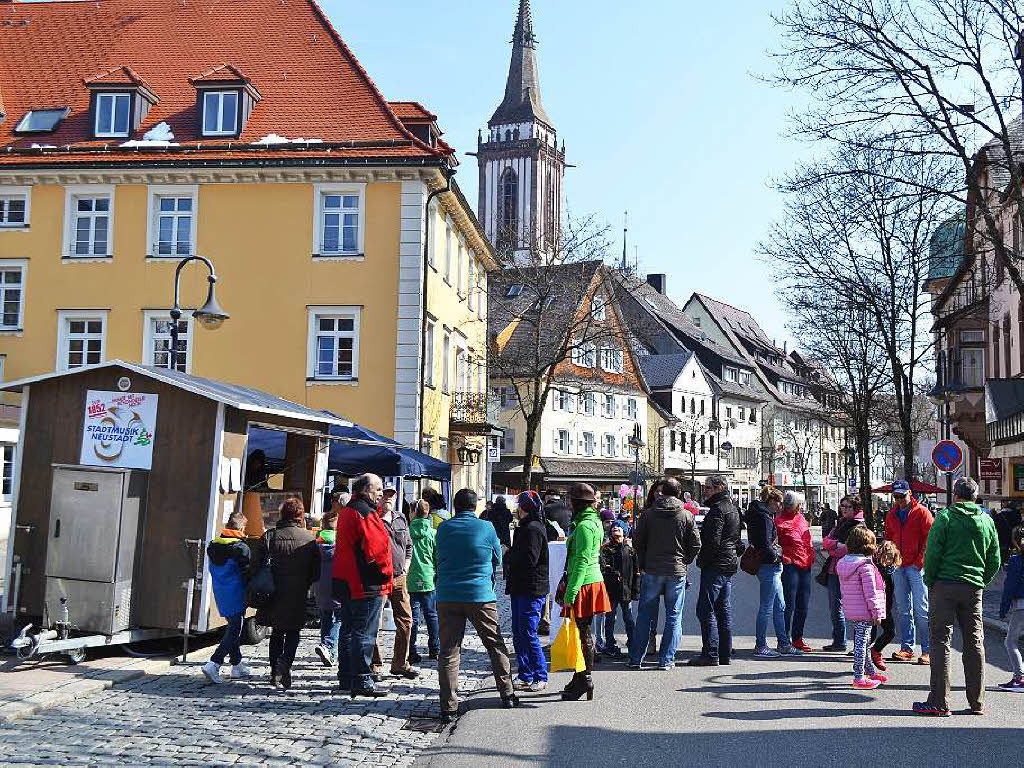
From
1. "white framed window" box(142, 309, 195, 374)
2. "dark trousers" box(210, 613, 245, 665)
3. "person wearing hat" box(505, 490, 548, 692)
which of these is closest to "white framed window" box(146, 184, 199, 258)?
"white framed window" box(142, 309, 195, 374)

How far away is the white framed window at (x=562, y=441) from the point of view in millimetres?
61531

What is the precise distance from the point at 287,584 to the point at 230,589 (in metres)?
0.89

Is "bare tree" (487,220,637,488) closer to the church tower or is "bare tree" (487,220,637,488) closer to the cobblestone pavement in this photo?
the cobblestone pavement

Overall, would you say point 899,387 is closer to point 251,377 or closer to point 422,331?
point 422,331

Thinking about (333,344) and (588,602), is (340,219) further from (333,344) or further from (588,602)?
(588,602)

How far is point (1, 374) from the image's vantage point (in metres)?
29.7

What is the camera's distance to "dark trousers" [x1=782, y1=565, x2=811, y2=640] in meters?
12.9

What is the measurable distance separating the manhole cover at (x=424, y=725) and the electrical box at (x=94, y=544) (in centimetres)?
376

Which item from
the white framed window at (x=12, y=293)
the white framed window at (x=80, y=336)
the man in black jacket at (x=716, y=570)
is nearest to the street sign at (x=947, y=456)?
the man in black jacket at (x=716, y=570)

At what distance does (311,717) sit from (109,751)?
1.76m


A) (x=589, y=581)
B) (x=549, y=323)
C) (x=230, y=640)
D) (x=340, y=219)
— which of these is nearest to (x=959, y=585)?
(x=589, y=581)

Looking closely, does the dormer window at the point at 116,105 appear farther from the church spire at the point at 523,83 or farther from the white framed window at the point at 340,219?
the church spire at the point at 523,83

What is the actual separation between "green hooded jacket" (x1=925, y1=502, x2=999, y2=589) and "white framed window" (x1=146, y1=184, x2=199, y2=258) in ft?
77.6

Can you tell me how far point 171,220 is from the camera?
98.2ft
